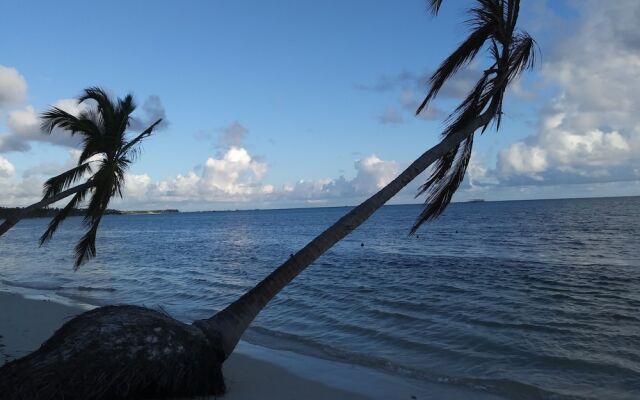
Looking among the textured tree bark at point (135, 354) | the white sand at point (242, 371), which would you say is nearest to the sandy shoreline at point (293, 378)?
the white sand at point (242, 371)

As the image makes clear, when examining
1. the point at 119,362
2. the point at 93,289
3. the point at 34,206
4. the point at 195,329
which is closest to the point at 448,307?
the point at 195,329

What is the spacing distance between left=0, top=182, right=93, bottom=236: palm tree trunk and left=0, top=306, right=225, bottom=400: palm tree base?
20.9ft

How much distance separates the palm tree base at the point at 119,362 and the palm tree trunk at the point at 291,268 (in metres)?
0.27

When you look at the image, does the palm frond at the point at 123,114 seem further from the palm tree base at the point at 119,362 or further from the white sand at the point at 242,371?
the palm tree base at the point at 119,362

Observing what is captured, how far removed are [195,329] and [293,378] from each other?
2.53 meters

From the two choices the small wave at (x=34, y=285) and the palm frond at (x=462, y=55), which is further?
the small wave at (x=34, y=285)

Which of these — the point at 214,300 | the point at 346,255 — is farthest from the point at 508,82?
the point at 346,255

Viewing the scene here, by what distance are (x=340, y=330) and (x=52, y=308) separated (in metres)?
8.81

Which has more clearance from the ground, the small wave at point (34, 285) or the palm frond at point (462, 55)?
the palm frond at point (462, 55)

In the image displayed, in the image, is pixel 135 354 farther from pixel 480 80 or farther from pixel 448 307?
pixel 448 307

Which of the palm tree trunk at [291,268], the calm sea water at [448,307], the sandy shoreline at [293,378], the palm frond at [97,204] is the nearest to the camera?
the palm tree trunk at [291,268]

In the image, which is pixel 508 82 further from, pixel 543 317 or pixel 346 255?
pixel 346 255

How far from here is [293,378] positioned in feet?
25.8

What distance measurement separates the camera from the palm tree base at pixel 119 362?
4785mm
